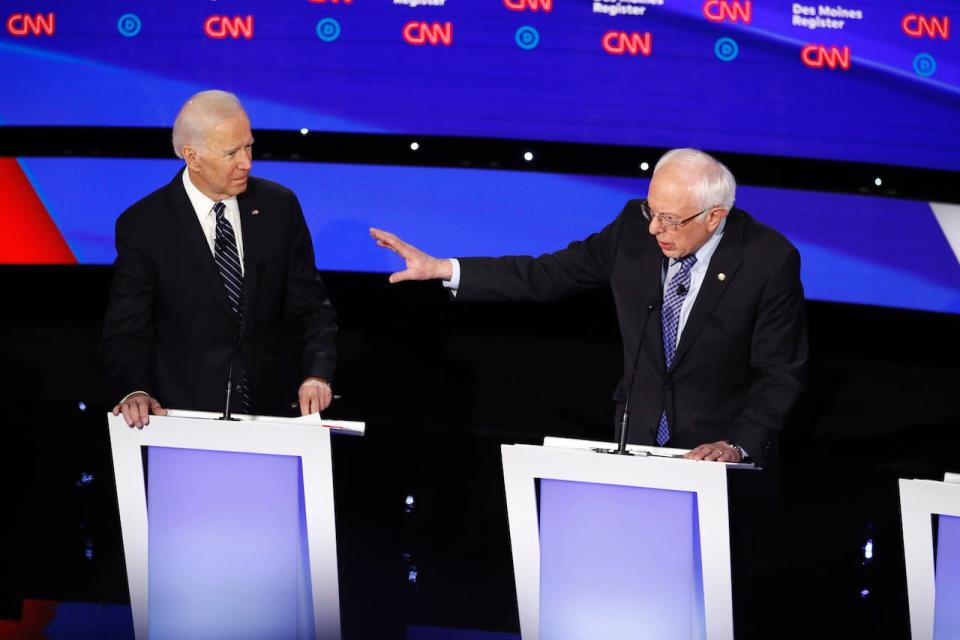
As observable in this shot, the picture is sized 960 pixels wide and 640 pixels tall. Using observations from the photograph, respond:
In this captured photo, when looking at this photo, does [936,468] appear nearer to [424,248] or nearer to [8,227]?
[424,248]

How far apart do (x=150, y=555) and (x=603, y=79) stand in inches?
114

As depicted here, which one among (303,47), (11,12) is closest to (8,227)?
(11,12)

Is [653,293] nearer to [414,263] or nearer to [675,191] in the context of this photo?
[675,191]

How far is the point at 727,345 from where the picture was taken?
2887 millimetres

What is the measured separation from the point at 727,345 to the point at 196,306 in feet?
4.38

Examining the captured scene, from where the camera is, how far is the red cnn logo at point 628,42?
4.64 metres

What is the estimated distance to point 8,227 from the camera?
496 centimetres

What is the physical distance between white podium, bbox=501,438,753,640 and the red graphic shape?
3256 mm

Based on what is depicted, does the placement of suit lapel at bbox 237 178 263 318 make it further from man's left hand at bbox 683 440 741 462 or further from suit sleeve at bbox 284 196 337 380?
man's left hand at bbox 683 440 741 462

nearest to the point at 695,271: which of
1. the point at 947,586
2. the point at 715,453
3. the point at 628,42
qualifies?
the point at 715,453

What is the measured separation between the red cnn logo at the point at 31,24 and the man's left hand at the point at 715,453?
3.43 m

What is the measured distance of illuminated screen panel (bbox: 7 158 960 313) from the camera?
4648 millimetres

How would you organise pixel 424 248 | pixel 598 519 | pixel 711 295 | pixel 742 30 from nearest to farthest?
pixel 598 519 → pixel 711 295 → pixel 742 30 → pixel 424 248

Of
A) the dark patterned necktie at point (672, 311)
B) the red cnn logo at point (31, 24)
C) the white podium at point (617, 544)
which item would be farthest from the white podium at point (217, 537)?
the red cnn logo at point (31, 24)
